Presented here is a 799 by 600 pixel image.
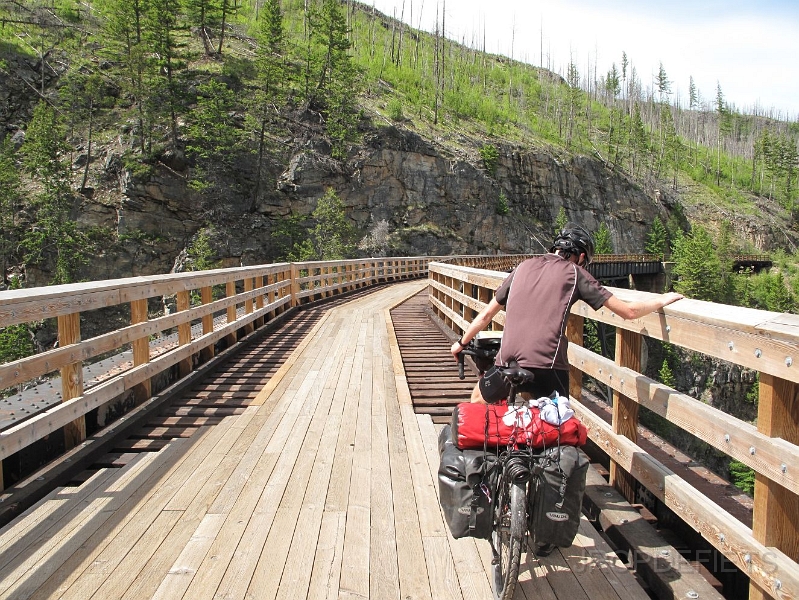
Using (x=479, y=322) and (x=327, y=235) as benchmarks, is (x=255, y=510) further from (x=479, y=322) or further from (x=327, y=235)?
(x=327, y=235)

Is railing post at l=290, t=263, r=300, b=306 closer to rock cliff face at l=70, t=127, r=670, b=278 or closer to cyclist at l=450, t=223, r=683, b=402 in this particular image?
cyclist at l=450, t=223, r=683, b=402

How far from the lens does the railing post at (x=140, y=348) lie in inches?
205

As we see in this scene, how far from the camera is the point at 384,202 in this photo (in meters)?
47.9

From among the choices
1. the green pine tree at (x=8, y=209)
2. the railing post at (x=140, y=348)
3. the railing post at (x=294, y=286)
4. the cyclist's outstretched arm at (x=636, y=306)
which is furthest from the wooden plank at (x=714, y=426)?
the green pine tree at (x=8, y=209)

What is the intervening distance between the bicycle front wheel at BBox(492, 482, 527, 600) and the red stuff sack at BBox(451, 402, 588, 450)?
0.19 meters

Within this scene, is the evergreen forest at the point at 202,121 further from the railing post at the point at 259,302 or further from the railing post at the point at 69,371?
the railing post at the point at 69,371

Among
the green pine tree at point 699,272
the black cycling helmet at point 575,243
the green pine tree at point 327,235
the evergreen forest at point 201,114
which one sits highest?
the evergreen forest at point 201,114

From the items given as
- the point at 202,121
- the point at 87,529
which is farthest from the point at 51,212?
the point at 87,529

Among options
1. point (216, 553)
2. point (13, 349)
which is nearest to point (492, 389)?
point (216, 553)

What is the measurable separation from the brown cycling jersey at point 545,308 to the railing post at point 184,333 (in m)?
4.72

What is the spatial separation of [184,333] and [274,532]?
409 cm

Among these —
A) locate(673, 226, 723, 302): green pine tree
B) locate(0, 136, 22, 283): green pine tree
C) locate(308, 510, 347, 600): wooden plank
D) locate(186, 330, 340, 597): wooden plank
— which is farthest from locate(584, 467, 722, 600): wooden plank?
locate(673, 226, 723, 302): green pine tree

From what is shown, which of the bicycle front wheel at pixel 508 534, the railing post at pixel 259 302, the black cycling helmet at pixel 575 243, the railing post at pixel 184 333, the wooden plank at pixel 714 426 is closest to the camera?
the wooden plank at pixel 714 426

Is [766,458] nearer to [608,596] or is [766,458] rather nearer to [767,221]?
[608,596]
